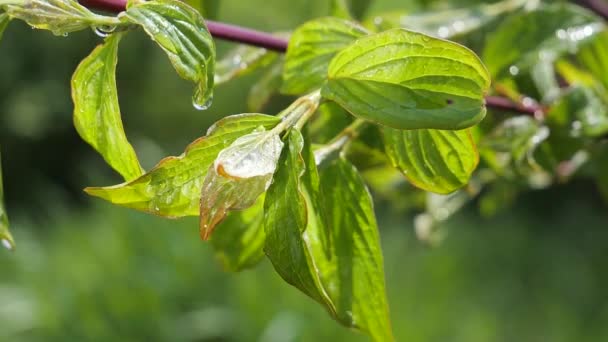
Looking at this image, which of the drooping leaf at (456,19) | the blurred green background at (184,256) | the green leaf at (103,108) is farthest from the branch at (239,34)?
the blurred green background at (184,256)

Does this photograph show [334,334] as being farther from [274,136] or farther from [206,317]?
[274,136]

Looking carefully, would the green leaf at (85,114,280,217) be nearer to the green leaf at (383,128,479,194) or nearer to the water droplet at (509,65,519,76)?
the green leaf at (383,128,479,194)

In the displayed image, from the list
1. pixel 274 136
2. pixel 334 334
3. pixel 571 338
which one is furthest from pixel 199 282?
pixel 274 136

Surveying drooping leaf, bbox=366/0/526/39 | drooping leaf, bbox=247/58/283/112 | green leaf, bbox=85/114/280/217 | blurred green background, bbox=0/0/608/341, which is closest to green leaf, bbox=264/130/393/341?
green leaf, bbox=85/114/280/217

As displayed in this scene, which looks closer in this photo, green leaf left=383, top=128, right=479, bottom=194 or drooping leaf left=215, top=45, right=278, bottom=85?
green leaf left=383, top=128, right=479, bottom=194

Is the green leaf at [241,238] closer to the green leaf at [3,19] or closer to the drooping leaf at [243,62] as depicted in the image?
the drooping leaf at [243,62]

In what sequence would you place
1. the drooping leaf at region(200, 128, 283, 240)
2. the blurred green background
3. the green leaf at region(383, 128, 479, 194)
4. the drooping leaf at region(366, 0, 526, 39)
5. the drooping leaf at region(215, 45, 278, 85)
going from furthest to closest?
the blurred green background < the drooping leaf at region(366, 0, 526, 39) < the drooping leaf at region(215, 45, 278, 85) < the green leaf at region(383, 128, 479, 194) < the drooping leaf at region(200, 128, 283, 240)
